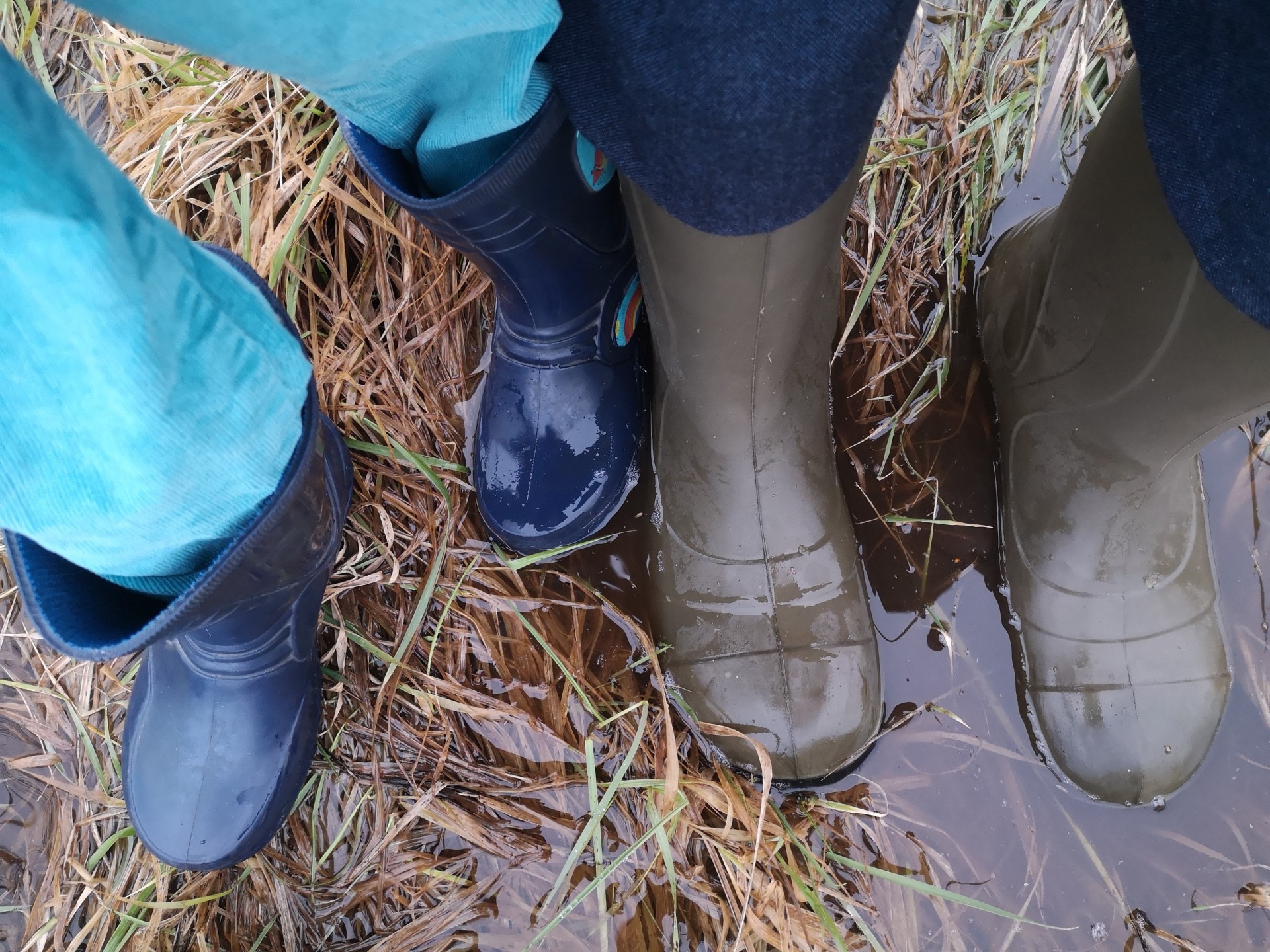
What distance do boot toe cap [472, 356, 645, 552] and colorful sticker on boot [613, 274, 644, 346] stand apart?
4 cm

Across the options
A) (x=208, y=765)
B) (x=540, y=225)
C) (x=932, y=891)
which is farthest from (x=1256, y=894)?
(x=208, y=765)

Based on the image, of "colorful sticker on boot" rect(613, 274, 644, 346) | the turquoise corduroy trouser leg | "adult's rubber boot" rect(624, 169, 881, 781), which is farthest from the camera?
"colorful sticker on boot" rect(613, 274, 644, 346)

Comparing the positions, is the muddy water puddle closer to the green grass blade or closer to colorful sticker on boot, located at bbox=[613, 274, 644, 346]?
the green grass blade

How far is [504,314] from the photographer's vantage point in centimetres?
100

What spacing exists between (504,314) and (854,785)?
74cm

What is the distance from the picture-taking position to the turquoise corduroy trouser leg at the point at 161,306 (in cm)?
39

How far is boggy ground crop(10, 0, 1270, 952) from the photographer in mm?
966

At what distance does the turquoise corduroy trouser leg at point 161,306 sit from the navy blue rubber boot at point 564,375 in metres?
0.25

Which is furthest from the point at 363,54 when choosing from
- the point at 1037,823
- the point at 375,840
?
the point at 1037,823

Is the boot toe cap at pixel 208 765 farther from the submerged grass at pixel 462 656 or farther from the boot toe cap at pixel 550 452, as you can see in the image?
the boot toe cap at pixel 550 452

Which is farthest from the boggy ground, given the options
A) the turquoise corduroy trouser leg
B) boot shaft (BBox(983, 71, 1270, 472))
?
the turquoise corduroy trouser leg

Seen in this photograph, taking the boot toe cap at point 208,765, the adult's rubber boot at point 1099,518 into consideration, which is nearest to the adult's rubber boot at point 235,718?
the boot toe cap at point 208,765

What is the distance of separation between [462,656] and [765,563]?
42 centimetres

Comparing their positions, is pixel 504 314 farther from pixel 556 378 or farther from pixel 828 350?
pixel 828 350
